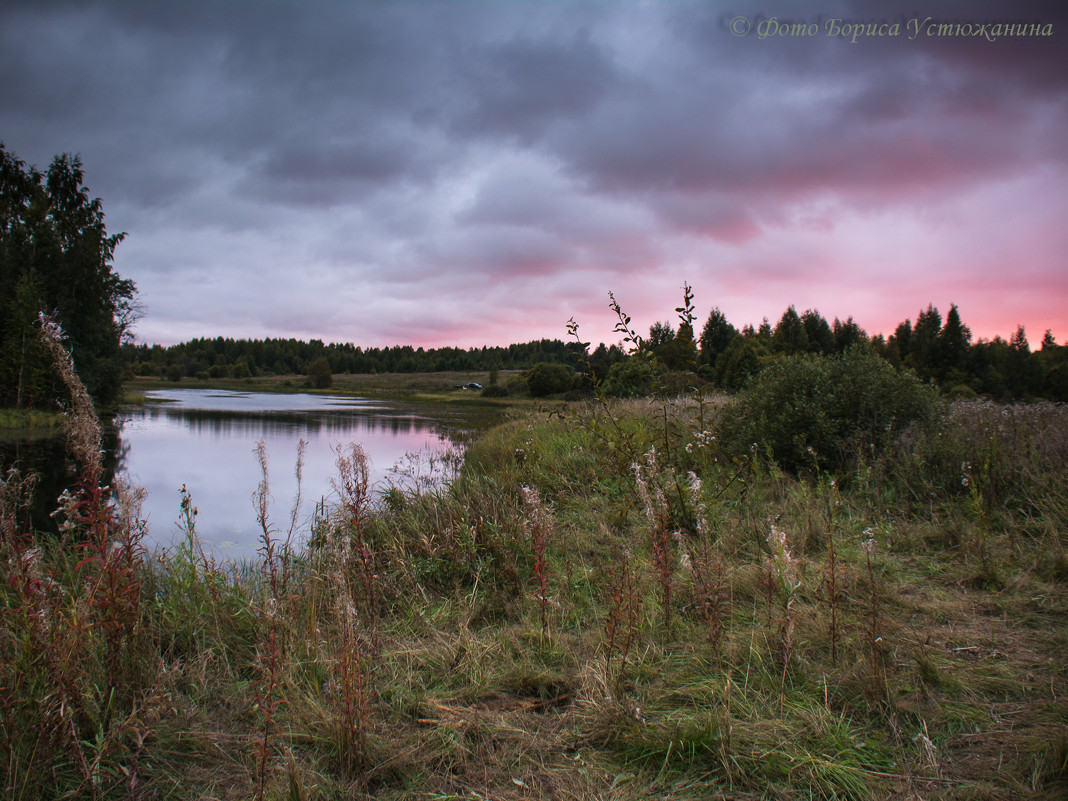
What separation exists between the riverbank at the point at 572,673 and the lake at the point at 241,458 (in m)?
1.14

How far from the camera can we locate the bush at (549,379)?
34.8 meters

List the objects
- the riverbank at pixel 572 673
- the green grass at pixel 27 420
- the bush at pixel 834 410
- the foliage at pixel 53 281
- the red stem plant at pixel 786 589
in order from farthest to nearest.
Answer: the foliage at pixel 53 281 < the green grass at pixel 27 420 < the bush at pixel 834 410 < the red stem plant at pixel 786 589 < the riverbank at pixel 572 673

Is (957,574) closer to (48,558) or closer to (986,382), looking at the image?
(48,558)

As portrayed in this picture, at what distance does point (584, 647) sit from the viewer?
3.12 metres

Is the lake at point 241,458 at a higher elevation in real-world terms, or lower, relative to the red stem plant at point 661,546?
lower

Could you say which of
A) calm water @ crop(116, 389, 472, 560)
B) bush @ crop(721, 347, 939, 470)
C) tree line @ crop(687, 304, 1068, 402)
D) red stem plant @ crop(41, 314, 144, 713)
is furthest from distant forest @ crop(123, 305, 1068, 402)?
red stem plant @ crop(41, 314, 144, 713)

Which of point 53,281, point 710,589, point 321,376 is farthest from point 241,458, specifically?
point 321,376

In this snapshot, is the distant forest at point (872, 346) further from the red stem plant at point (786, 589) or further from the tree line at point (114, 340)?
the red stem plant at point (786, 589)

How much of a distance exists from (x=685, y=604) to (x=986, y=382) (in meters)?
64.7

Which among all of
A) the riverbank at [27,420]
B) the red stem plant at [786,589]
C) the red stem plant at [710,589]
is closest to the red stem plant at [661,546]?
the red stem plant at [710,589]

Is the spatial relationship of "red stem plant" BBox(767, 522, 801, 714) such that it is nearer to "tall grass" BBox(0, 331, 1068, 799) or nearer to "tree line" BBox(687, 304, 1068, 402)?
"tall grass" BBox(0, 331, 1068, 799)

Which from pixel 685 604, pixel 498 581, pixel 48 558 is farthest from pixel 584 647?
pixel 48 558

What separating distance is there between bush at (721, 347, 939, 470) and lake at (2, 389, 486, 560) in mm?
5222

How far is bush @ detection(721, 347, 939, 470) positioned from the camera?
6766mm
